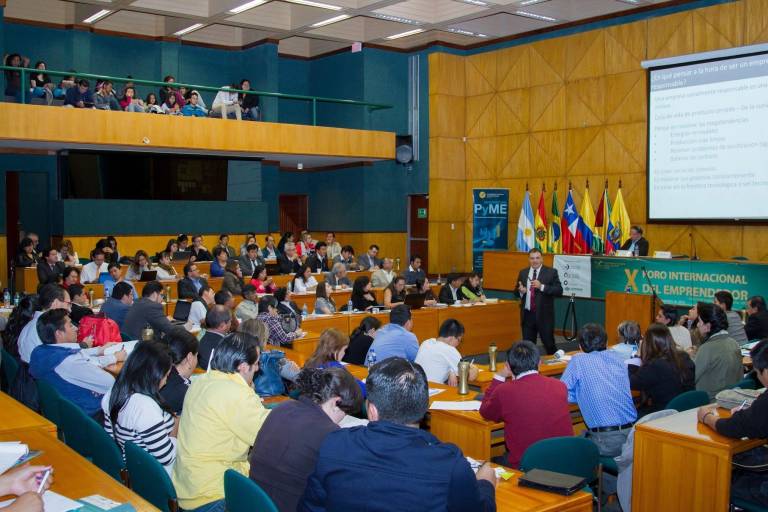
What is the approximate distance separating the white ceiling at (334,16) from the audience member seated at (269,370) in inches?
374

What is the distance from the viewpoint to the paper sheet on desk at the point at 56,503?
2.62m

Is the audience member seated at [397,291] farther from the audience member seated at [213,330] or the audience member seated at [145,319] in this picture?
the audience member seated at [213,330]

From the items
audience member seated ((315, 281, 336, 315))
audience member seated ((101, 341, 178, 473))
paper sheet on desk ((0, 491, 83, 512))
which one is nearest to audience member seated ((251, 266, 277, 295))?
audience member seated ((315, 281, 336, 315))

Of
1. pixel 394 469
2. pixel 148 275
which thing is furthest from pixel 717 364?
pixel 148 275

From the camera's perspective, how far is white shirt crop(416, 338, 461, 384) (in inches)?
229

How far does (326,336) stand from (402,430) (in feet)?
9.29

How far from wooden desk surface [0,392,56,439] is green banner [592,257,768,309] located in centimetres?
863

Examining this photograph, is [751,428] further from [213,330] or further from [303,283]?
[303,283]

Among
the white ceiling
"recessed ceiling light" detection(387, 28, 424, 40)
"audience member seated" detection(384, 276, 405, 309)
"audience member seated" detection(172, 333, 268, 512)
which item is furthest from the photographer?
"recessed ceiling light" detection(387, 28, 424, 40)

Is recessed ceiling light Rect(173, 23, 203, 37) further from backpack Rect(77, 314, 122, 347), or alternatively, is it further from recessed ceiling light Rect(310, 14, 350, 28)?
backpack Rect(77, 314, 122, 347)

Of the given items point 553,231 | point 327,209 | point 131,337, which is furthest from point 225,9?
point 131,337

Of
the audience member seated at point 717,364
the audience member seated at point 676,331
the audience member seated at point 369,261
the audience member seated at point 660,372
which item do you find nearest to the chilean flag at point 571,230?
the audience member seated at point 369,261

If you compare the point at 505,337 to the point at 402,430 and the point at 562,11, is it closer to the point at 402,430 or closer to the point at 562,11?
the point at 562,11

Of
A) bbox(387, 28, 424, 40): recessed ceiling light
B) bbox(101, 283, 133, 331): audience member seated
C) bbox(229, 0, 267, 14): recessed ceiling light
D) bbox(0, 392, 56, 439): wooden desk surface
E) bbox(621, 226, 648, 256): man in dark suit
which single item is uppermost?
bbox(229, 0, 267, 14): recessed ceiling light
